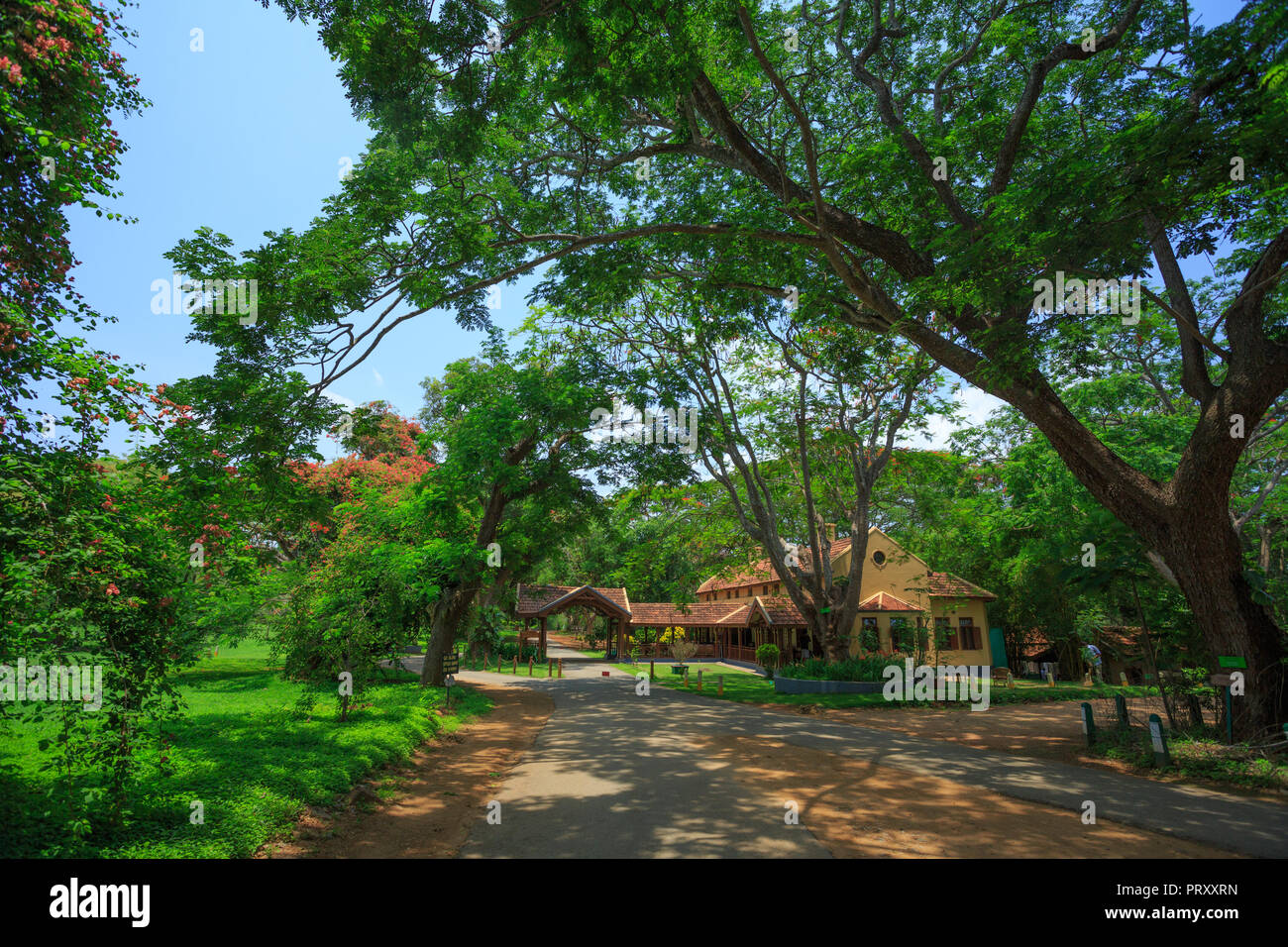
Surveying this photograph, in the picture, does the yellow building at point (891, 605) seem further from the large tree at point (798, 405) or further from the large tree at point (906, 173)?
the large tree at point (906, 173)

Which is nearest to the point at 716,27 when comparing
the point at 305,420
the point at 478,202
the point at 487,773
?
the point at 478,202

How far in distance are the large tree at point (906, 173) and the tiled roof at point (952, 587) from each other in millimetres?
14476

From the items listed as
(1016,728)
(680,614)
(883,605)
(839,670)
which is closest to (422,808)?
(1016,728)

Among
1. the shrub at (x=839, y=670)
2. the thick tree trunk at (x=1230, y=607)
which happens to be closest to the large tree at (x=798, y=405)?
the shrub at (x=839, y=670)

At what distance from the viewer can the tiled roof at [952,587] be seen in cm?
2572

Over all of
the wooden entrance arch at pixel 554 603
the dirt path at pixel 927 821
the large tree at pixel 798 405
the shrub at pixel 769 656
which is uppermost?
the large tree at pixel 798 405

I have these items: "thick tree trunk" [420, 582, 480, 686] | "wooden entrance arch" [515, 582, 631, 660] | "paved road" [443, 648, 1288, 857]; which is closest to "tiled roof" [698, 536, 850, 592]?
"wooden entrance arch" [515, 582, 631, 660]

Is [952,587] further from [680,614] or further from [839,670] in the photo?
[680,614]

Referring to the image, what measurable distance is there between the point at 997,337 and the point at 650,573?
711 inches

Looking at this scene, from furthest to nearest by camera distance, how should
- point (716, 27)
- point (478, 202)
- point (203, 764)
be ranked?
1. point (478, 202)
2. point (716, 27)
3. point (203, 764)

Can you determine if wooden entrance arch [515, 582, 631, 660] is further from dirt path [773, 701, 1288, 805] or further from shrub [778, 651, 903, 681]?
dirt path [773, 701, 1288, 805]

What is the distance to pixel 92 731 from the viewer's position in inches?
186

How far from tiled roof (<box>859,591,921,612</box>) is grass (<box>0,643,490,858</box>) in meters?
20.5
